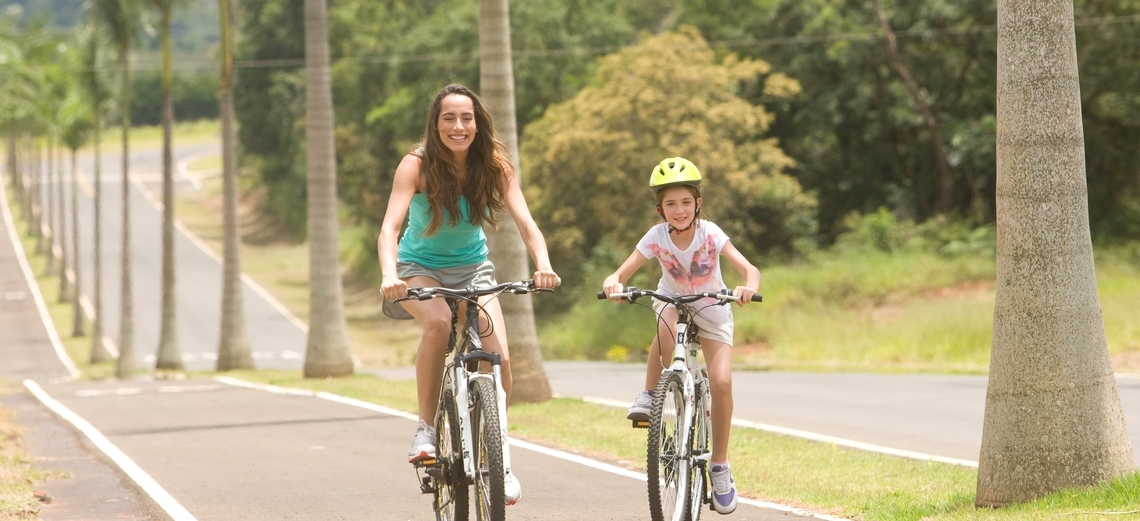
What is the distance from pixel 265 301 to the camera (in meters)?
57.6

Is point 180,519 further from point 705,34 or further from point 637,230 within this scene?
point 705,34

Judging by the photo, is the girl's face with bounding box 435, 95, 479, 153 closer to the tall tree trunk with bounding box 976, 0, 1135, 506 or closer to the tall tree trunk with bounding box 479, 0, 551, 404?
the tall tree trunk with bounding box 976, 0, 1135, 506

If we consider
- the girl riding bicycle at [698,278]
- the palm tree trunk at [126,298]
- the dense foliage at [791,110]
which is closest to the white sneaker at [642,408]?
the girl riding bicycle at [698,278]

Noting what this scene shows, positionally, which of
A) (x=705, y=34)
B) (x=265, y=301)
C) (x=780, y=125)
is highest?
(x=705, y=34)

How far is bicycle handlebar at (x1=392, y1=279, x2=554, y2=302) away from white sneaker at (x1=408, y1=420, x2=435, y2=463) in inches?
26.3

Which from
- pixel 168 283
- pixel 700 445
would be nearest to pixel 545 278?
pixel 700 445

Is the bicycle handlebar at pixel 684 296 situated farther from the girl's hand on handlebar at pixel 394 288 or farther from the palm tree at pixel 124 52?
the palm tree at pixel 124 52

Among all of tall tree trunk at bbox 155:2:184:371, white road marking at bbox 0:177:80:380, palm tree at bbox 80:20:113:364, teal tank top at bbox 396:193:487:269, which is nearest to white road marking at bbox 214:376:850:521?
teal tank top at bbox 396:193:487:269

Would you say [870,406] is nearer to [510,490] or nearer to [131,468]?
[131,468]

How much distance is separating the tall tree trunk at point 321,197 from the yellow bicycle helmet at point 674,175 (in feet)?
53.5

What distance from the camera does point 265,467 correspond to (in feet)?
33.3

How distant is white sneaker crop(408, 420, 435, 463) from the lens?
6510mm

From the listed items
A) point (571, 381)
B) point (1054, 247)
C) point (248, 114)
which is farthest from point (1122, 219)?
point (248, 114)

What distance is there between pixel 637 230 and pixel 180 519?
30281 millimetres
